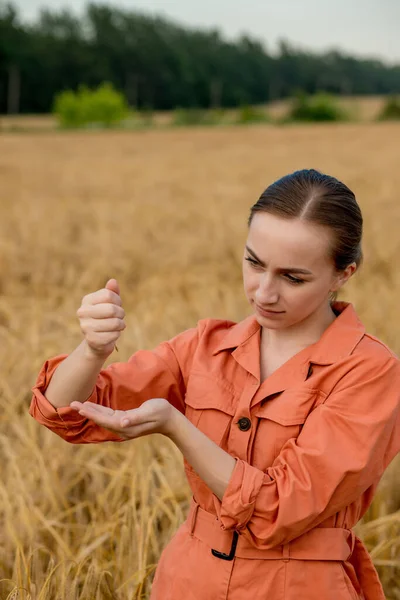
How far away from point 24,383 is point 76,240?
308 cm

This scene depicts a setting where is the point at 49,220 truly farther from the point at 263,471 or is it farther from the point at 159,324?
the point at 263,471

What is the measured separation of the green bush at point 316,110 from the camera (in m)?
48.6

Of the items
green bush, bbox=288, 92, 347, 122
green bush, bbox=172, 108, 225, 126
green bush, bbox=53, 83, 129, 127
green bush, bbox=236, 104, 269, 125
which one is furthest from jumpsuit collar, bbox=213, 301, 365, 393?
green bush, bbox=288, 92, 347, 122

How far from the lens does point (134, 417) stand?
3.89ft

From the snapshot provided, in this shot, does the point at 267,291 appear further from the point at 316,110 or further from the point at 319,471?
the point at 316,110

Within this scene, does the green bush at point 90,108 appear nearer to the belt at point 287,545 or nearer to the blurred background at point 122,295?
the blurred background at point 122,295

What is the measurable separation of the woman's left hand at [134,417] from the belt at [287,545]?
248 millimetres

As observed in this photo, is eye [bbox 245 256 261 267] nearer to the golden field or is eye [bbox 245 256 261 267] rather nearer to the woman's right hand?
the woman's right hand

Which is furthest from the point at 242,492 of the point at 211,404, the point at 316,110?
the point at 316,110

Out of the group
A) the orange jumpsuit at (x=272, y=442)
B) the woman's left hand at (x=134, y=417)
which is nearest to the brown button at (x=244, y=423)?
the orange jumpsuit at (x=272, y=442)

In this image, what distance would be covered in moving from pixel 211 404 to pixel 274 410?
12 centimetres

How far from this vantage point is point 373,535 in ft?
6.85

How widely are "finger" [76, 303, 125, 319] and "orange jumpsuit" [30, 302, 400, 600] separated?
15 centimetres

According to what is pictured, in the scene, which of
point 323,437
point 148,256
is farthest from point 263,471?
point 148,256
